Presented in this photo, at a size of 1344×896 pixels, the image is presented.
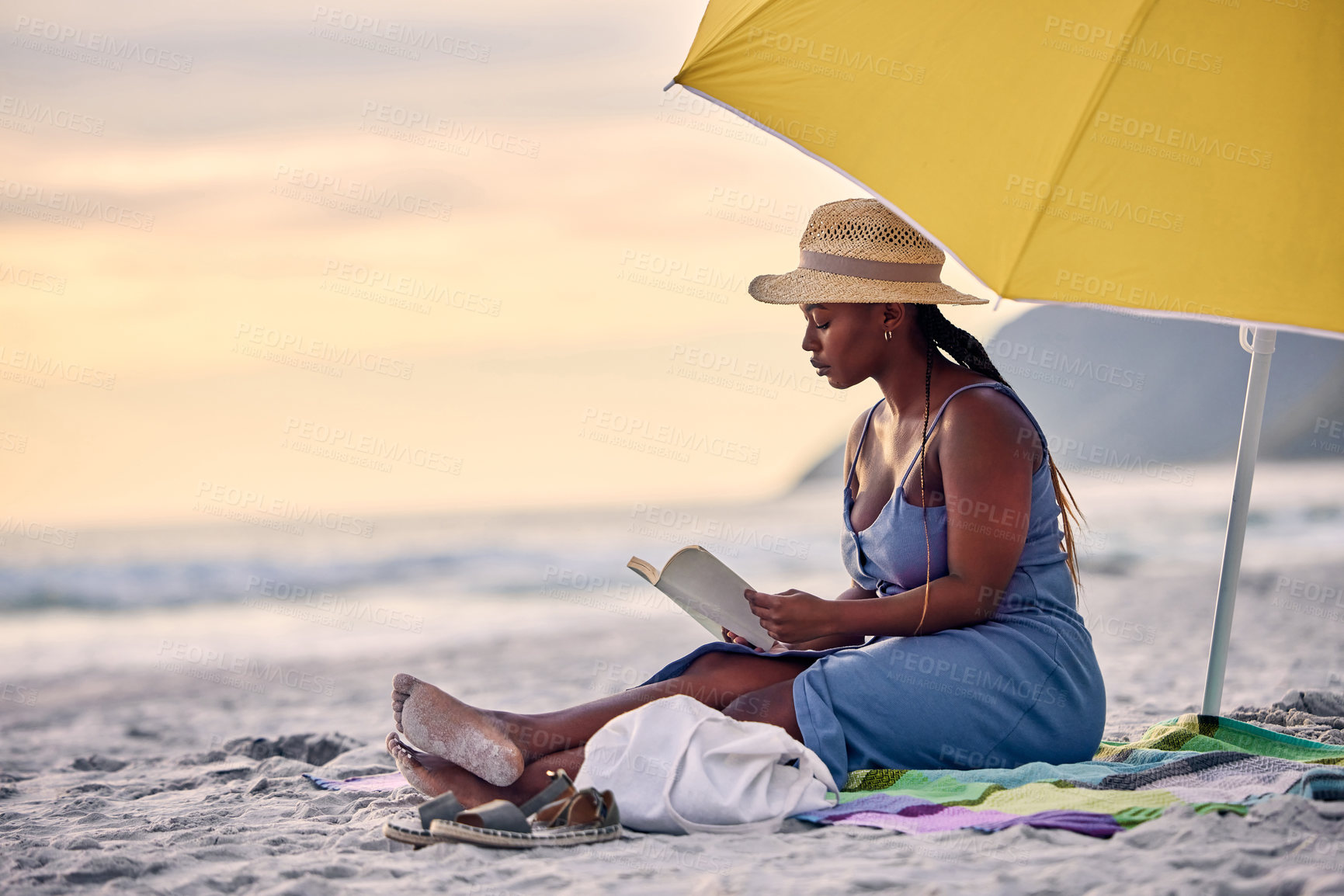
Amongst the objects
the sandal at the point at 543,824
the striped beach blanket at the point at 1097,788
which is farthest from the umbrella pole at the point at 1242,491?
the sandal at the point at 543,824

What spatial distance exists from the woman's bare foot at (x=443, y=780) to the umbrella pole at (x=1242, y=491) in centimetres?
205

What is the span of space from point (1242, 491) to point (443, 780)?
7.70 feet

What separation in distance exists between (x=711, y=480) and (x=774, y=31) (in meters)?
21.1

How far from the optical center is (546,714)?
2.67 metres

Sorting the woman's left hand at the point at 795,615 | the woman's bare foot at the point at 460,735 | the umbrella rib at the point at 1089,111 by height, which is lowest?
the woman's bare foot at the point at 460,735

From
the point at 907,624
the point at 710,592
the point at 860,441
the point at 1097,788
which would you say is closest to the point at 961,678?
the point at 907,624

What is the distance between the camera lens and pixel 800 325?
3064mm

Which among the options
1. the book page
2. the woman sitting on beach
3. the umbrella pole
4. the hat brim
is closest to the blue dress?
the woman sitting on beach

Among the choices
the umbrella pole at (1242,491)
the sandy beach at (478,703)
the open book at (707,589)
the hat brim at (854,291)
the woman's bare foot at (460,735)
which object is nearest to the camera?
the sandy beach at (478,703)

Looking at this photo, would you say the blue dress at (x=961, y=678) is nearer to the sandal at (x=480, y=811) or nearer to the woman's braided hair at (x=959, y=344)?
the woman's braided hair at (x=959, y=344)

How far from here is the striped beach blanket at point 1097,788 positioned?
7.72ft

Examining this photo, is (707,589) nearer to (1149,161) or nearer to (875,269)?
(875,269)

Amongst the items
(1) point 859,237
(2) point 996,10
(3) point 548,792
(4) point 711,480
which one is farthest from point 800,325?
(4) point 711,480

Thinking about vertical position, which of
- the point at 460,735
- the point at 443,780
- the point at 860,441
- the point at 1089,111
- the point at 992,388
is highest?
the point at 1089,111
